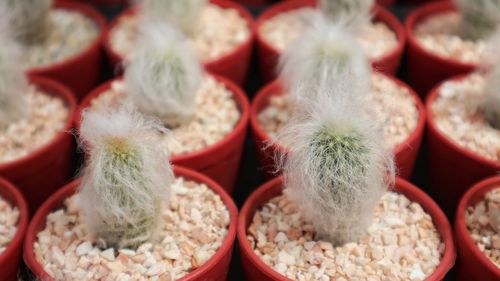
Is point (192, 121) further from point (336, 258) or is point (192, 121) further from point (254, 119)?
point (336, 258)

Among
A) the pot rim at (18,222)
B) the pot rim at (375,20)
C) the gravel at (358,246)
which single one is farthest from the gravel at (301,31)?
the pot rim at (18,222)

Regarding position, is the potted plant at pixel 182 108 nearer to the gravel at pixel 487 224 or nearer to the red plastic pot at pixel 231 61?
the red plastic pot at pixel 231 61

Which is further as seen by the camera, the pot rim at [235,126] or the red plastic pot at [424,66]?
the red plastic pot at [424,66]

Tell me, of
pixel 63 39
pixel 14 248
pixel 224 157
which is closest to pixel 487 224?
pixel 224 157

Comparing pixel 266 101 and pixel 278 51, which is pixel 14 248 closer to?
pixel 266 101

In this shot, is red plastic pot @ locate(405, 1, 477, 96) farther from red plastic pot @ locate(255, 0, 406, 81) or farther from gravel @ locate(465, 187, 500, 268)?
gravel @ locate(465, 187, 500, 268)
